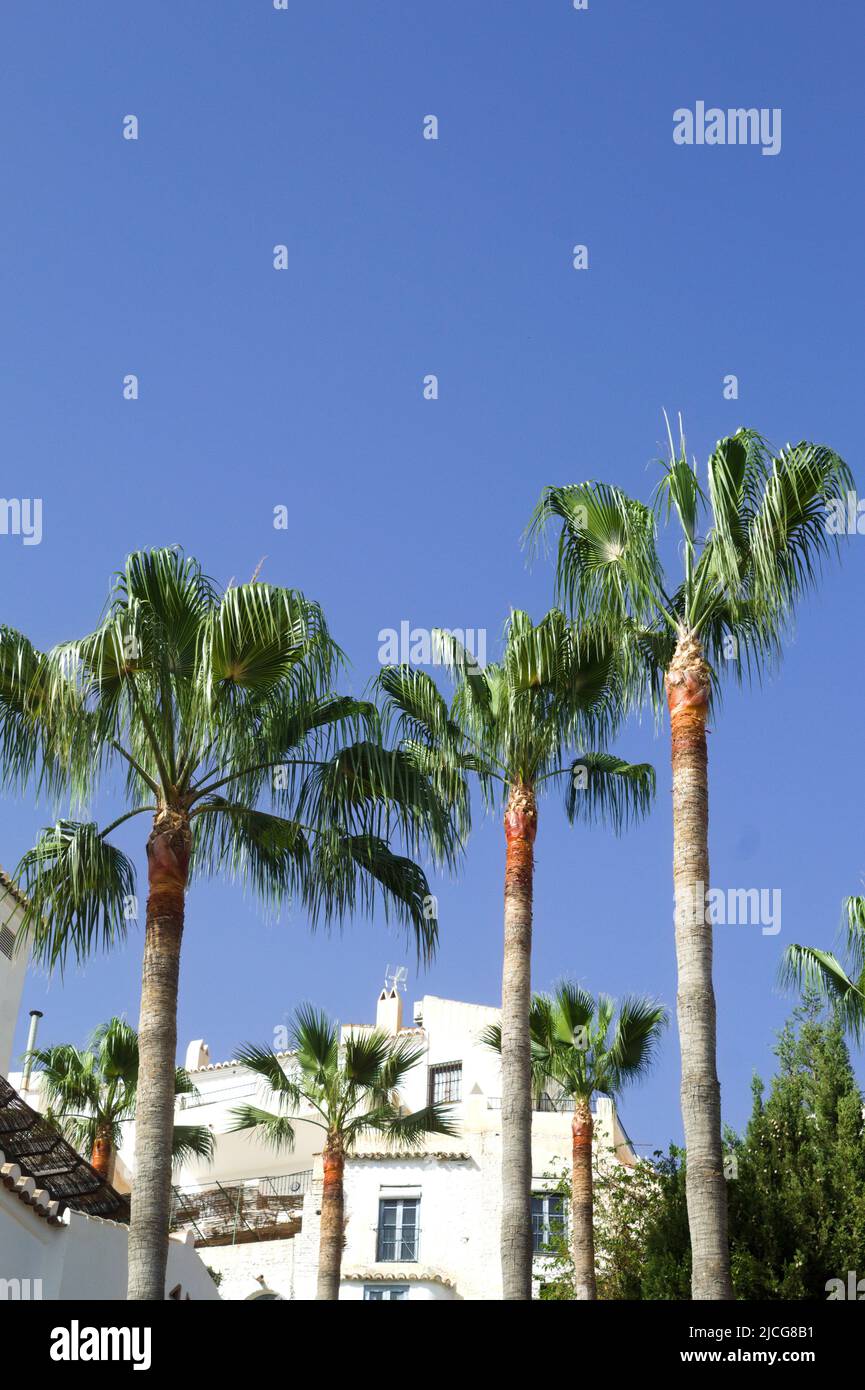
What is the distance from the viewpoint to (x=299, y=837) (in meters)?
14.6

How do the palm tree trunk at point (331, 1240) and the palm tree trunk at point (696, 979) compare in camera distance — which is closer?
the palm tree trunk at point (696, 979)

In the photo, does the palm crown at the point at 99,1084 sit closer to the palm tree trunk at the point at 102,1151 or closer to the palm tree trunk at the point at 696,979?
the palm tree trunk at the point at 102,1151

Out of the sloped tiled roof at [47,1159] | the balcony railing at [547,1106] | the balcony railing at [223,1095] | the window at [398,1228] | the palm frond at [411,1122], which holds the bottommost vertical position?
the window at [398,1228]

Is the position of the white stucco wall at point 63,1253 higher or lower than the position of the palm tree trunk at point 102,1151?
lower

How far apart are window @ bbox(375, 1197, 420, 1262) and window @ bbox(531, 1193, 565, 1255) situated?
3400 millimetres

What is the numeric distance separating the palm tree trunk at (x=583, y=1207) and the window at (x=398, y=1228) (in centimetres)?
1483

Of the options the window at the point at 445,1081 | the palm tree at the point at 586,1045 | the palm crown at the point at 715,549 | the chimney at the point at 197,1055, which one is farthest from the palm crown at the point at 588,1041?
the chimney at the point at 197,1055

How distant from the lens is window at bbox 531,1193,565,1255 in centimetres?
3581

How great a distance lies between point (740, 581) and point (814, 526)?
1019 millimetres

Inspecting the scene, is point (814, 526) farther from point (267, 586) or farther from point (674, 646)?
point (267, 586)

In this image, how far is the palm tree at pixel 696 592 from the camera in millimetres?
13797

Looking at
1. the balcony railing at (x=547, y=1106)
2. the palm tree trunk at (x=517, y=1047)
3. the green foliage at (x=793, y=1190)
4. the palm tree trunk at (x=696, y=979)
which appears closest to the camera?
the palm tree trunk at (x=696, y=979)

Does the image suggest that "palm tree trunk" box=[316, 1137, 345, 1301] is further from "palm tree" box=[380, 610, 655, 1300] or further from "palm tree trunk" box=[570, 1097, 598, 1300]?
"palm tree" box=[380, 610, 655, 1300]
